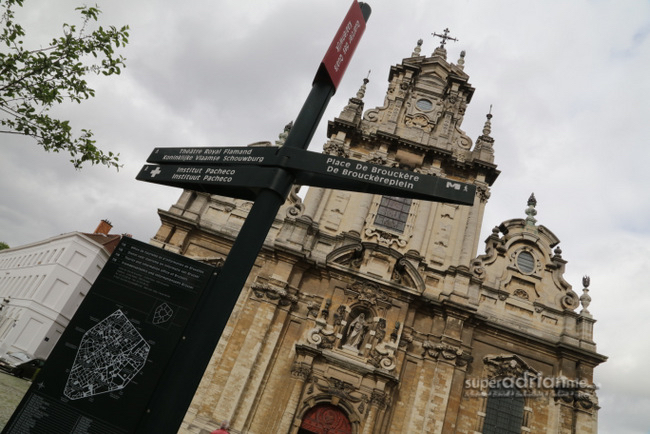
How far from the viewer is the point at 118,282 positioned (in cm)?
476

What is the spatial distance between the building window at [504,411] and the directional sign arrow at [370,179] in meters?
14.1

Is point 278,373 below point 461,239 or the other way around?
below

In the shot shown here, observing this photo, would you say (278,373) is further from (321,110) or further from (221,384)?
(321,110)

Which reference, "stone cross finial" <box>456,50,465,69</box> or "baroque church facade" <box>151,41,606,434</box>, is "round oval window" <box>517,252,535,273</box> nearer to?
"baroque church facade" <box>151,41,606,434</box>

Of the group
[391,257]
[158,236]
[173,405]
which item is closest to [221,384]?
[158,236]

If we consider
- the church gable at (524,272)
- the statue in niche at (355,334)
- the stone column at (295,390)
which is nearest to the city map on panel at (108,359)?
the stone column at (295,390)

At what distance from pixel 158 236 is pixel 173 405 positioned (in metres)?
14.8

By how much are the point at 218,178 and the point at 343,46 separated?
2.08 m

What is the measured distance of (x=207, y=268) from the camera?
4566mm

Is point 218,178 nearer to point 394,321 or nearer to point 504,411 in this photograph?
point 394,321

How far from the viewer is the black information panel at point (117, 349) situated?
13.6ft

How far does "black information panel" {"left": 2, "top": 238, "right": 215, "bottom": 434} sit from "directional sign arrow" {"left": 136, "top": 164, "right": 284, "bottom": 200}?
2.69ft

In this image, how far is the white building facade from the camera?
32812 millimetres

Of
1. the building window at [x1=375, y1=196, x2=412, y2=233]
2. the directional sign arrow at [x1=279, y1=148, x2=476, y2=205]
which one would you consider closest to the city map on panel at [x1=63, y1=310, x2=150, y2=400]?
the directional sign arrow at [x1=279, y1=148, x2=476, y2=205]
